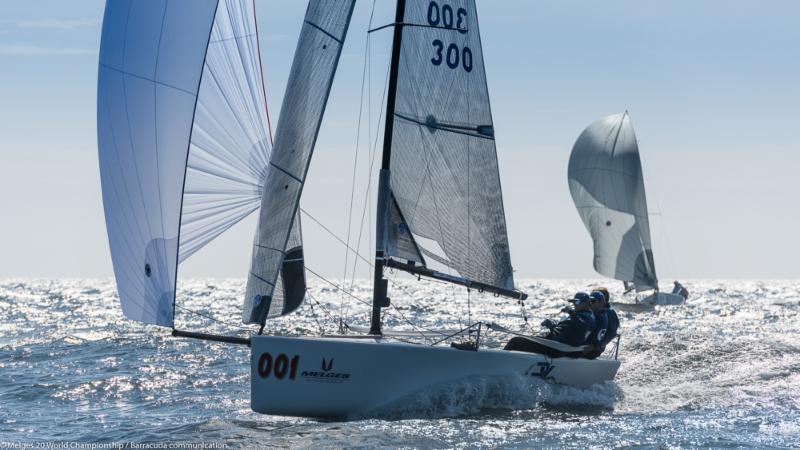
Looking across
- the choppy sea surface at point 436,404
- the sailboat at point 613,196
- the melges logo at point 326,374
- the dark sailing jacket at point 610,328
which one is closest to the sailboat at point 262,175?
the melges logo at point 326,374

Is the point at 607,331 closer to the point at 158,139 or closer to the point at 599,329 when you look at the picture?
the point at 599,329

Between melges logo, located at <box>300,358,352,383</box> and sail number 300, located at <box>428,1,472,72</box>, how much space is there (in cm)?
395

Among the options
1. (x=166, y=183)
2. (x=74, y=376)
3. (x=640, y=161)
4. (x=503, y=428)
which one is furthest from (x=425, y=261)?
(x=640, y=161)

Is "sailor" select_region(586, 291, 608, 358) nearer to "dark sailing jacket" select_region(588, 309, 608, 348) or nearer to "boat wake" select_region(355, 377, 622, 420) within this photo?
"dark sailing jacket" select_region(588, 309, 608, 348)

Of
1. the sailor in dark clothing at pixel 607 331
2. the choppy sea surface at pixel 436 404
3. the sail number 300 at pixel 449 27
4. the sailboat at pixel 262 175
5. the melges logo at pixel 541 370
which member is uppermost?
the sail number 300 at pixel 449 27

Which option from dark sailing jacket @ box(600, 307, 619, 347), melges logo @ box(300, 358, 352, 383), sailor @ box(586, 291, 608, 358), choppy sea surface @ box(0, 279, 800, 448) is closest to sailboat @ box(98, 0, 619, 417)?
melges logo @ box(300, 358, 352, 383)

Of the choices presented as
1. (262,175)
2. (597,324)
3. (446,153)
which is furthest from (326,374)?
(597,324)

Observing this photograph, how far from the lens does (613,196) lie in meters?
33.9

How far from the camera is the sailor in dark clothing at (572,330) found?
12133 mm

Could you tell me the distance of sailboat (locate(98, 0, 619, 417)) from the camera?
10.4 meters

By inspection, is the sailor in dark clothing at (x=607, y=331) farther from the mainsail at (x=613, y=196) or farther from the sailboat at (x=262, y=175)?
the mainsail at (x=613, y=196)

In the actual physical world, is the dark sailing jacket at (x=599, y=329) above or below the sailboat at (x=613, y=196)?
below

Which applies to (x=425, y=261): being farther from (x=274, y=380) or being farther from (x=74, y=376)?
(x=74, y=376)

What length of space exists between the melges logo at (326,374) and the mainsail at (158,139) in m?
1.58
